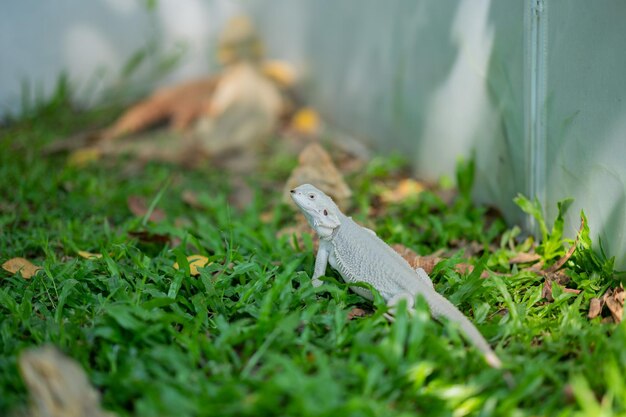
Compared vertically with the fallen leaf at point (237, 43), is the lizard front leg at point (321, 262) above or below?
below

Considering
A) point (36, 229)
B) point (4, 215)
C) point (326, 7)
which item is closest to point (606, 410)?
point (36, 229)

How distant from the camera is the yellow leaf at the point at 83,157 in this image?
229 inches

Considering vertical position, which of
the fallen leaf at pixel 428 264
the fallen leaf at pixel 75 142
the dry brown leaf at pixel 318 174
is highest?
the dry brown leaf at pixel 318 174

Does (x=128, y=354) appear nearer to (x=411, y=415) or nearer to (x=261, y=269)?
(x=261, y=269)

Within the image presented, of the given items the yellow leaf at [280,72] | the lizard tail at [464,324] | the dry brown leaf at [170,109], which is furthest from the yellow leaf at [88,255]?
the yellow leaf at [280,72]

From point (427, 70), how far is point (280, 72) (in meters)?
2.64

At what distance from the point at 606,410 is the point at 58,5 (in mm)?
7068

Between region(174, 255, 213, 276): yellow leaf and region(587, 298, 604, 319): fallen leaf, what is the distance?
6.09ft

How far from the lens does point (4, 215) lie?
444 cm

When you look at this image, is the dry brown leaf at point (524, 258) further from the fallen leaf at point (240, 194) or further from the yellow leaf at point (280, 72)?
the yellow leaf at point (280, 72)

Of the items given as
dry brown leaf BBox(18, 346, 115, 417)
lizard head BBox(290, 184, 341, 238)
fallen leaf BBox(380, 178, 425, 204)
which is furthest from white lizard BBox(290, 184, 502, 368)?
fallen leaf BBox(380, 178, 425, 204)

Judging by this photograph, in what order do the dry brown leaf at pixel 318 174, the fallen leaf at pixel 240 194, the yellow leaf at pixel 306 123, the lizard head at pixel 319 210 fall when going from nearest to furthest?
the lizard head at pixel 319 210 < the dry brown leaf at pixel 318 174 < the fallen leaf at pixel 240 194 < the yellow leaf at pixel 306 123

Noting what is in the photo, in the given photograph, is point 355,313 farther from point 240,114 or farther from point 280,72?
point 280,72

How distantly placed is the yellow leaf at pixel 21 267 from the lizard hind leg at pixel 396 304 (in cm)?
187
